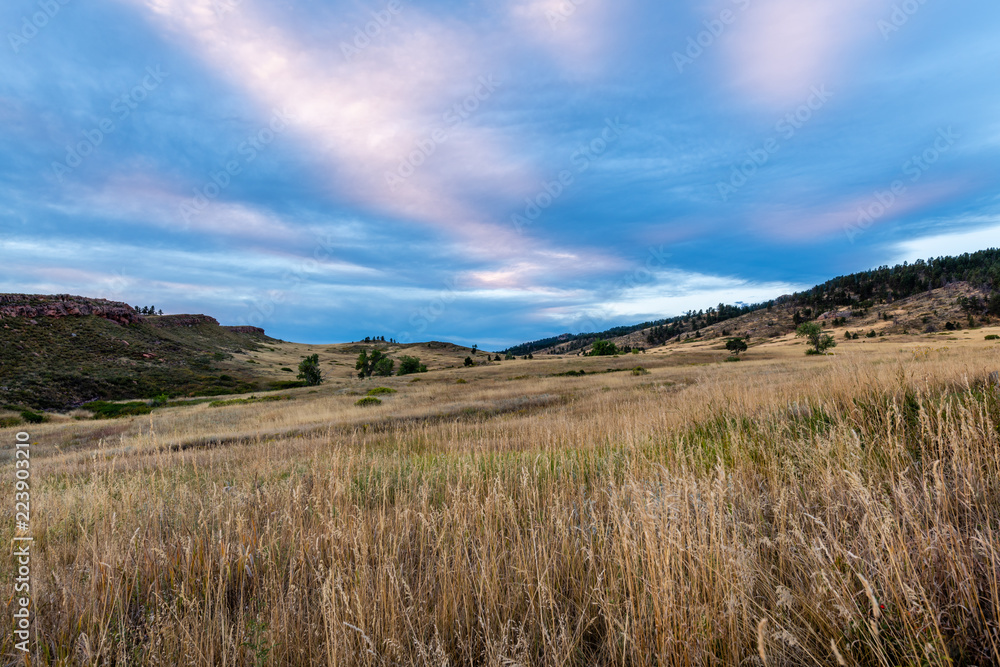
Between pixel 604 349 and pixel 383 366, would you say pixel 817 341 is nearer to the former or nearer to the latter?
pixel 604 349

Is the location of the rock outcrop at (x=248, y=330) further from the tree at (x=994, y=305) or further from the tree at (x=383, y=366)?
the tree at (x=994, y=305)

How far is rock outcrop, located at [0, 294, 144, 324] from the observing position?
231 ft

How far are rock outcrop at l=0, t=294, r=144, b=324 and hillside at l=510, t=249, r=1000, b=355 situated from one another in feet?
507

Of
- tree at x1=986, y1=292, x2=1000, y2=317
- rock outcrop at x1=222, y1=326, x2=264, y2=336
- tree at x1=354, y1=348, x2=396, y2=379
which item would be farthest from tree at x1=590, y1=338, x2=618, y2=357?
rock outcrop at x1=222, y1=326, x2=264, y2=336

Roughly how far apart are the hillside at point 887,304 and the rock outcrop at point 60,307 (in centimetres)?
15455

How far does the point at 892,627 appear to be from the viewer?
6.70ft

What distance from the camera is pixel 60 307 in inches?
3044

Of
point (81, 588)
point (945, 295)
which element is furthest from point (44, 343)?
point (945, 295)

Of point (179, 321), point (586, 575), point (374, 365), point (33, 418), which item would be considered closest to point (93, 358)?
point (33, 418)

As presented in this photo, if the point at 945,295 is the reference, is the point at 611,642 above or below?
below

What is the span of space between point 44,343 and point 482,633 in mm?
92119

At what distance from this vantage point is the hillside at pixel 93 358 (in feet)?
168

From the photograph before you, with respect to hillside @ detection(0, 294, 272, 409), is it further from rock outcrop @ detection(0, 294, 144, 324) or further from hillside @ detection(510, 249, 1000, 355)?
hillside @ detection(510, 249, 1000, 355)

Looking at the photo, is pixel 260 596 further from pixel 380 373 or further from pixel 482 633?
pixel 380 373
